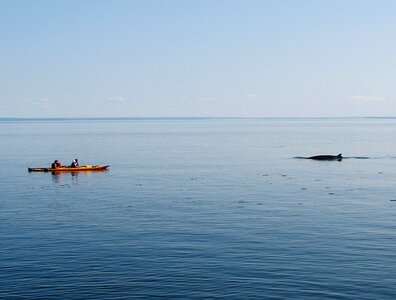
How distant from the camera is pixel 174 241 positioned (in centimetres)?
4431

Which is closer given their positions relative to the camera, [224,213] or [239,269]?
[239,269]

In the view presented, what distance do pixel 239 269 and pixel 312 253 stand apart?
653cm

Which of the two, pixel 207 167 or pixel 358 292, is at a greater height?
pixel 207 167

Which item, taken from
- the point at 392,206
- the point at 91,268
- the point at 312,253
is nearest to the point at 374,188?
the point at 392,206

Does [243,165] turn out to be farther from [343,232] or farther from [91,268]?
[91,268]

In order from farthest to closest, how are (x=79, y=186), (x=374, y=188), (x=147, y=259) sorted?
(x=79, y=186)
(x=374, y=188)
(x=147, y=259)

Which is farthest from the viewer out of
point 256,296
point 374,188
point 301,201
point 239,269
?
point 374,188

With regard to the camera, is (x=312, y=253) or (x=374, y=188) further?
(x=374, y=188)

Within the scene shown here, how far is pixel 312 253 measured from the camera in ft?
133

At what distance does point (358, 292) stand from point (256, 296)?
19.1 ft

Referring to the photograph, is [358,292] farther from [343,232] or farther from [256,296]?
[343,232]

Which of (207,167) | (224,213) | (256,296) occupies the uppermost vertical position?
(207,167)

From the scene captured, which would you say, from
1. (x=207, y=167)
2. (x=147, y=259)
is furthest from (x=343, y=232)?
(x=207, y=167)

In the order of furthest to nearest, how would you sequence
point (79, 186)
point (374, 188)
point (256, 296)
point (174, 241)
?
point (79, 186) → point (374, 188) → point (174, 241) → point (256, 296)
